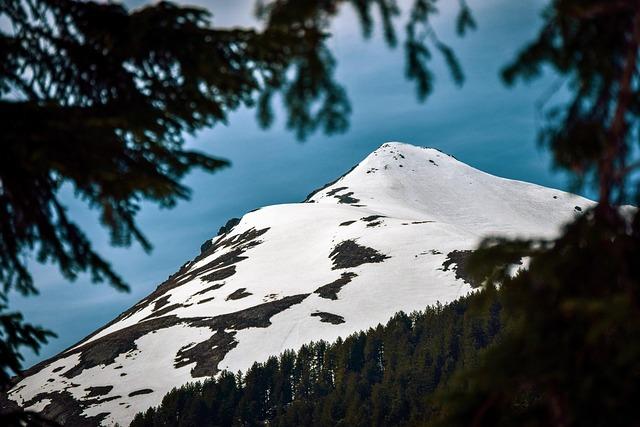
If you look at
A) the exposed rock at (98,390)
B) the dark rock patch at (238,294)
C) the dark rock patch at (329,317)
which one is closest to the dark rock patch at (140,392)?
the exposed rock at (98,390)

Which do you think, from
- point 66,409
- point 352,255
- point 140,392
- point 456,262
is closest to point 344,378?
point 140,392

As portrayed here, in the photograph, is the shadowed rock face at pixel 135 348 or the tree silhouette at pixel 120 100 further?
the shadowed rock face at pixel 135 348

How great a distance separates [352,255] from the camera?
394 ft

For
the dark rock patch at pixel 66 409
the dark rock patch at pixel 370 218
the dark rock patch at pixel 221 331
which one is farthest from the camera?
the dark rock patch at pixel 370 218

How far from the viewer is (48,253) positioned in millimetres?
5801

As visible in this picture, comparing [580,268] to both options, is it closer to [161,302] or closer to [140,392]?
[140,392]

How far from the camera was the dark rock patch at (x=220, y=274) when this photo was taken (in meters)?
130

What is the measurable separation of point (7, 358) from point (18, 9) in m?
4.40

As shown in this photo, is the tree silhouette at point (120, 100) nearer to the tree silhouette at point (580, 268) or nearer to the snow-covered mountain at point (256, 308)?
the tree silhouette at point (580, 268)

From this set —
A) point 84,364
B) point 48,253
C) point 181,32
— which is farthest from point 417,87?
point 84,364

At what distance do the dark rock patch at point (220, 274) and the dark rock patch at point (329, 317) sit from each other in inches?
1582

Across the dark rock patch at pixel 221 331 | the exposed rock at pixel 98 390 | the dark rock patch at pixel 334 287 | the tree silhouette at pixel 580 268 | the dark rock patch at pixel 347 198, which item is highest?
the dark rock patch at pixel 347 198

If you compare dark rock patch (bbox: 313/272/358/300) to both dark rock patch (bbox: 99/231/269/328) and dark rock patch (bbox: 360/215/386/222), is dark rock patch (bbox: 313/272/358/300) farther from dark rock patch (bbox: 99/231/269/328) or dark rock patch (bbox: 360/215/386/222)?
dark rock patch (bbox: 99/231/269/328)

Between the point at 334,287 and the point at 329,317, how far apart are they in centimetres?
1140
